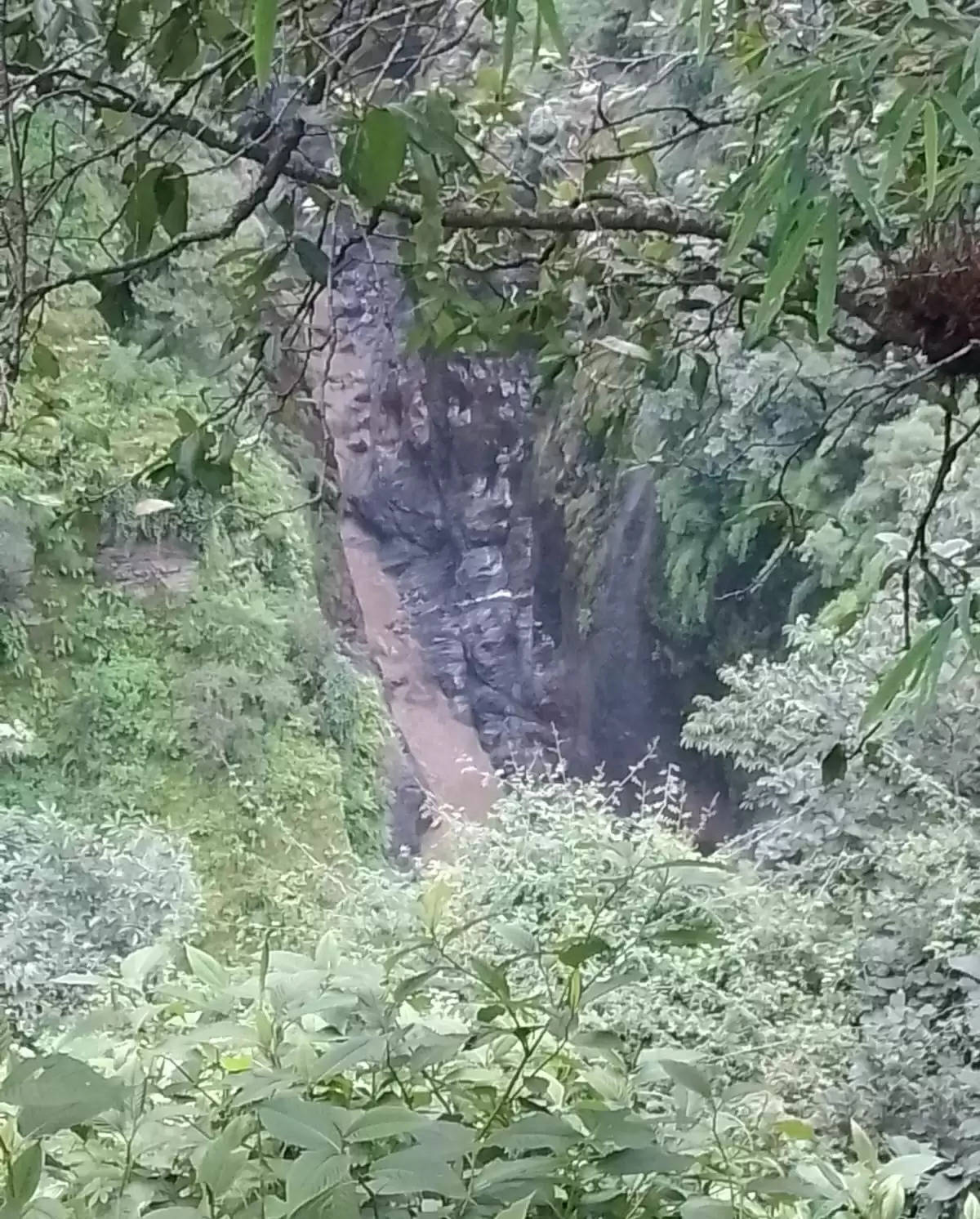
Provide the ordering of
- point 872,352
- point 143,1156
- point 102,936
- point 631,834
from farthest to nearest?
point 631,834 → point 102,936 → point 872,352 → point 143,1156

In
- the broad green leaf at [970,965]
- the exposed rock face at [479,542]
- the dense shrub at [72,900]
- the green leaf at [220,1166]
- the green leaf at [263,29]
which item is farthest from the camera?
the exposed rock face at [479,542]

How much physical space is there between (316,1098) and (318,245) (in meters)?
0.43

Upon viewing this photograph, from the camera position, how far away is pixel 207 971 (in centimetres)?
49

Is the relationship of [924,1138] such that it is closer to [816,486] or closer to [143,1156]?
[143,1156]

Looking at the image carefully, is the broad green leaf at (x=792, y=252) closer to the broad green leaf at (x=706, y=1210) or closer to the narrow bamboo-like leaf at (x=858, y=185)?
the narrow bamboo-like leaf at (x=858, y=185)

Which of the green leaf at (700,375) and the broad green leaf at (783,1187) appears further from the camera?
the green leaf at (700,375)

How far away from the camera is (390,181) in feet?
1.40

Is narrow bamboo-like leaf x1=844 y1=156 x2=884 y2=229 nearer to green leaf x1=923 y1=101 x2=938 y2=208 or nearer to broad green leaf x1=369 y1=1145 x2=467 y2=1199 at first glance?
green leaf x1=923 y1=101 x2=938 y2=208

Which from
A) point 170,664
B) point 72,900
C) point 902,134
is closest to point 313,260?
point 902,134

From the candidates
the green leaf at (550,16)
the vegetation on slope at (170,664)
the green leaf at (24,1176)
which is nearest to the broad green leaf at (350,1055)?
the green leaf at (24,1176)

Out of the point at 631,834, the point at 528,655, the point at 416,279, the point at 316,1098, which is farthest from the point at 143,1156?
the point at 528,655

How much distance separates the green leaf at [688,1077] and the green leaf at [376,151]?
357 millimetres

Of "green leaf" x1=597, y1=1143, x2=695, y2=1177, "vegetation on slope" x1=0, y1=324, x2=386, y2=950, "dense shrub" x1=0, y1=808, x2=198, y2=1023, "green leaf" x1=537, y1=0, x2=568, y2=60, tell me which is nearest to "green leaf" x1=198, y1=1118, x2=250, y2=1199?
"green leaf" x1=597, y1=1143, x2=695, y2=1177

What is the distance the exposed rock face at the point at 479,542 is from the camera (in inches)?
123
